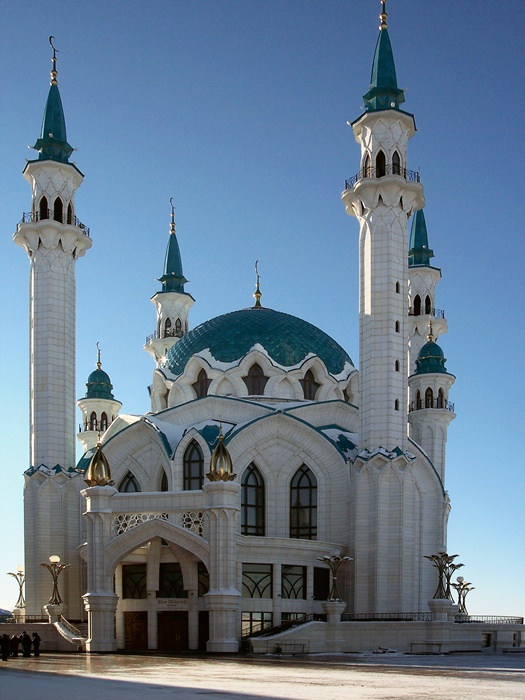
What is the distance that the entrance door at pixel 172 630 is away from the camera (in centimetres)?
4050

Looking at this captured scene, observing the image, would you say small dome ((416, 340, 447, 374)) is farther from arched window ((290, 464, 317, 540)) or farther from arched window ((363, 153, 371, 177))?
arched window ((363, 153, 371, 177))

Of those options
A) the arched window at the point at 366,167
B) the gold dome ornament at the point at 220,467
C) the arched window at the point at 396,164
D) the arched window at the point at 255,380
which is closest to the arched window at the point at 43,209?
the arched window at the point at 255,380

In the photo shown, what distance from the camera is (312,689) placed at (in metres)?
20.1

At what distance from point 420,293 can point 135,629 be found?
996 inches

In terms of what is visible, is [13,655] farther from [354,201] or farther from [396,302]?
[354,201]

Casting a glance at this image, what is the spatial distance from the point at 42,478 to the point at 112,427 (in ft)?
19.4

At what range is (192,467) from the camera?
45031 mm

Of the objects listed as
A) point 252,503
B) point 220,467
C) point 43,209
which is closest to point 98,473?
point 220,467

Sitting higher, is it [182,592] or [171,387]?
[171,387]

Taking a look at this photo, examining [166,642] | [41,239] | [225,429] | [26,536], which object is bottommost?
[166,642]

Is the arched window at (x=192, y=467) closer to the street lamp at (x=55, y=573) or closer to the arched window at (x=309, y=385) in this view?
the street lamp at (x=55, y=573)

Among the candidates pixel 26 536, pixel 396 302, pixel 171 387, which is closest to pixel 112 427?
pixel 171 387

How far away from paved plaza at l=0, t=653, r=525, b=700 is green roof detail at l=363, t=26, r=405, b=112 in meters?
24.1

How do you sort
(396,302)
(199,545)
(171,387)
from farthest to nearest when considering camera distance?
1. (171,387)
2. (396,302)
3. (199,545)
